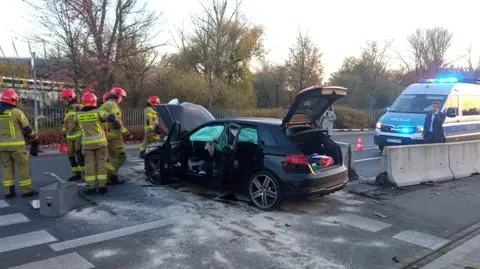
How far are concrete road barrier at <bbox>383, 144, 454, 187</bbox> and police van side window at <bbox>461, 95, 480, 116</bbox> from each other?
4.43 m

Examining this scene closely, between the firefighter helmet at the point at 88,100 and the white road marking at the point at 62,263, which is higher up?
the firefighter helmet at the point at 88,100

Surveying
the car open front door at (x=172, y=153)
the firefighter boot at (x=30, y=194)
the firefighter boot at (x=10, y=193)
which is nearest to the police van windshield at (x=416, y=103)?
the car open front door at (x=172, y=153)

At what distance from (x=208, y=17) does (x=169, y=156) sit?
20748mm

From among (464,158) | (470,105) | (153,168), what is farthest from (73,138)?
(470,105)

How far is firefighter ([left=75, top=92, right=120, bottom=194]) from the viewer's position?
24.2ft

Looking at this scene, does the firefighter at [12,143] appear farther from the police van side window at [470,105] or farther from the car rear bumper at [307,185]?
the police van side window at [470,105]

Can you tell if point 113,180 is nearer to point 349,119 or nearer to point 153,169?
point 153,169

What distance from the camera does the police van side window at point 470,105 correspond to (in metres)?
13.7

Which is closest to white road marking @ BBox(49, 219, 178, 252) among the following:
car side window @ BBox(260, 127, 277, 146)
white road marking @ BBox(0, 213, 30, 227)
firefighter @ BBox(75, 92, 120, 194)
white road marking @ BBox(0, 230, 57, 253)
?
white road marking @ BBox(0, 230, 57, 253)

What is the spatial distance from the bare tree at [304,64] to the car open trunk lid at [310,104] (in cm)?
2724

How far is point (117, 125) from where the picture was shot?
25.5ft

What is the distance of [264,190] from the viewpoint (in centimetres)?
671

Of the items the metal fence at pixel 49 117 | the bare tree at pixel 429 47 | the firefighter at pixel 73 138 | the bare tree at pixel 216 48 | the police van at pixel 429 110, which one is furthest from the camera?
the bare tree at pixel 429 47

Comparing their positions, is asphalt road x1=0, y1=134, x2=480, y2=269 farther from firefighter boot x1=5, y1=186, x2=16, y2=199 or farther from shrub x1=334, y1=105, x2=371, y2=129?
shrub x1=334, y1=105, x2=371, y2=129
